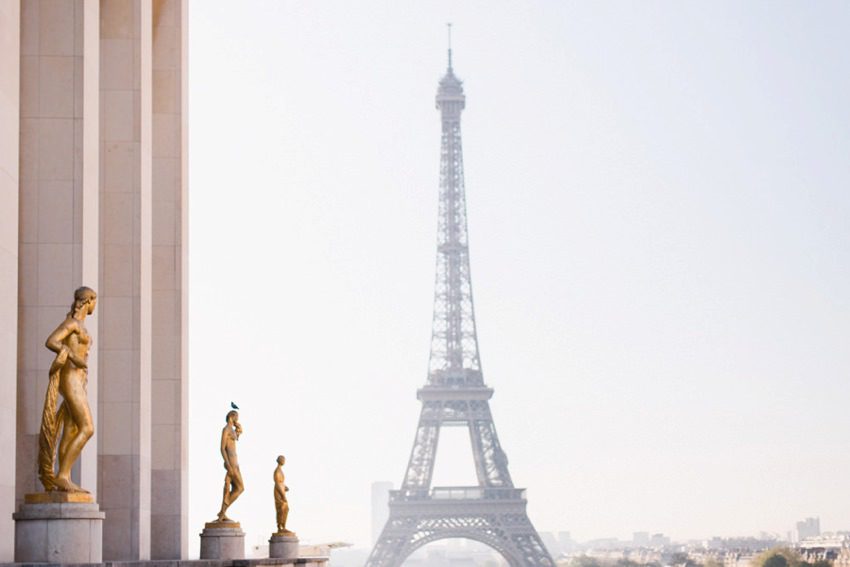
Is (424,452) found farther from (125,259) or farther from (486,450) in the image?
(125,259)

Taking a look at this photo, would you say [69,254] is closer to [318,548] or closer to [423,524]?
[318,548]

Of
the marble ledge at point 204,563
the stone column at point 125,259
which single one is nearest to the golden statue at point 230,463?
the marble ledge at point 204,563

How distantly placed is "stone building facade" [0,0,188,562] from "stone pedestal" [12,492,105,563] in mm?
4636

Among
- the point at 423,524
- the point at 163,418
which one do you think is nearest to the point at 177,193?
the point at 163,418

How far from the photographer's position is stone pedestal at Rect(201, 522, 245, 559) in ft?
110

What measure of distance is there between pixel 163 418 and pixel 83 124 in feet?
32.8

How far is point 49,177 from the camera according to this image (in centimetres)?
2605

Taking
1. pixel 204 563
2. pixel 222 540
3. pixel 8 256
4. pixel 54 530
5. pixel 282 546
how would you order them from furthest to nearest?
pixel 282 546, pixel 222 540, pixel 8 256, pixel 204 563, pixel 54 530

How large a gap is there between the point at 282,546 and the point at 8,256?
15.7m

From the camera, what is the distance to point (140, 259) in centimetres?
3077

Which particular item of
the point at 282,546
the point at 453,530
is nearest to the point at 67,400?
the point at 282,546

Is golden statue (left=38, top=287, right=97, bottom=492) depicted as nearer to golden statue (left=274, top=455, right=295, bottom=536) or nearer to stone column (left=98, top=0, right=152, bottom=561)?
stone column (left=98, top=0, right=152, bottom=561)

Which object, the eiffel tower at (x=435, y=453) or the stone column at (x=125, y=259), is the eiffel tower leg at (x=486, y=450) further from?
the stone column at (x=125, y=259)

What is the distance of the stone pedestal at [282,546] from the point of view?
3766 centimetres
